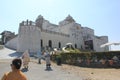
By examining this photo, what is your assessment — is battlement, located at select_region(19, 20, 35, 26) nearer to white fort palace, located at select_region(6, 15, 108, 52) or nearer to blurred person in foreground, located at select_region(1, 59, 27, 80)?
white fort palace, located at select_region(6, 15, 108, 52)

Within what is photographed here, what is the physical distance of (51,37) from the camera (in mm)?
44531

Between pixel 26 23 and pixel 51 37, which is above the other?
pixel 26 23

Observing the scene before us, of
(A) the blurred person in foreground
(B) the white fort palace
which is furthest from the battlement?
(A) the blurred person in foreground

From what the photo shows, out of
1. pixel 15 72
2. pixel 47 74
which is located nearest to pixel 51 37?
pixel 47 74

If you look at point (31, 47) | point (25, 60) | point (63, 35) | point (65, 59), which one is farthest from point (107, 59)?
point (63, 35)

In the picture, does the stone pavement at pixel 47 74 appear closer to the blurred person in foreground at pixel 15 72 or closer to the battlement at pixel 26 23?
the blurred person in foreground at pixel 15 72

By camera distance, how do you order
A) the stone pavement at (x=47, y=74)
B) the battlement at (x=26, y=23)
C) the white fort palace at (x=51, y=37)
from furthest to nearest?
the battlement at (x=26, y=23) → the white fort palace at (x=51, y=37) → the stone pavement at (x=47, y=74)

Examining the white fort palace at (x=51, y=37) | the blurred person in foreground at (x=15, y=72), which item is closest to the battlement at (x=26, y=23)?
the white fort palace at (x=51, y=37)

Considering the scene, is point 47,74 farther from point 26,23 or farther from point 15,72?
point 26,23

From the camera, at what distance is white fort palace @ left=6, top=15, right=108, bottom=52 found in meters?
36.8

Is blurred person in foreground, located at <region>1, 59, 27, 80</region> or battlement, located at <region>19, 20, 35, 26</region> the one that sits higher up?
battlement, located at <region>19, 20, 35, 26</region>

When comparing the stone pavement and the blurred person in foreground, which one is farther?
the stone pavement

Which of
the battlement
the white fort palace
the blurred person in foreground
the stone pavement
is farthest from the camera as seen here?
the battlement

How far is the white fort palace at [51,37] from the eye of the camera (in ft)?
121
